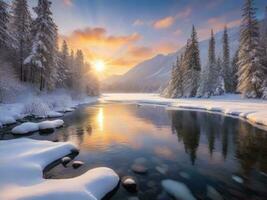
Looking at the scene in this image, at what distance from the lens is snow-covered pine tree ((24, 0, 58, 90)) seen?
33.0 meters

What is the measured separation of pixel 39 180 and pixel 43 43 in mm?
30334

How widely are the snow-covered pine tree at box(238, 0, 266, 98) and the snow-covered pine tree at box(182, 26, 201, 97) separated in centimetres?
1410

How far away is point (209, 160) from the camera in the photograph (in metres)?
11.4

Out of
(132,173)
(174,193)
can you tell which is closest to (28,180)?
(132,173)

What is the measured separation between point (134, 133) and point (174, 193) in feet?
33.3

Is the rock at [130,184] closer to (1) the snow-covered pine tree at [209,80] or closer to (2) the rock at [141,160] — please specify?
(2) the rock at [141,160]

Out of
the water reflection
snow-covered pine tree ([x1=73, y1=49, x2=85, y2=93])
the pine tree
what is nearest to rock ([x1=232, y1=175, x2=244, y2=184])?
the water reflection

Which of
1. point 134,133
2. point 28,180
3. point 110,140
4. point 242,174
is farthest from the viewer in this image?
point 134,133

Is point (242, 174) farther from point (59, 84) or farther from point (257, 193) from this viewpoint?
point (59, 84)

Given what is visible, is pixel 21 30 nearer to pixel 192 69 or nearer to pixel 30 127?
pixel 30 127

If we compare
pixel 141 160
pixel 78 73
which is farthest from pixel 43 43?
pixel 78 73

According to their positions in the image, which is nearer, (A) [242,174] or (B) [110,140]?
(A) [242,174]

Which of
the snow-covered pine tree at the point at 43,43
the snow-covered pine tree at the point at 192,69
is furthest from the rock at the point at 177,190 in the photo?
the snow-covered pine tree at the point at 192,69

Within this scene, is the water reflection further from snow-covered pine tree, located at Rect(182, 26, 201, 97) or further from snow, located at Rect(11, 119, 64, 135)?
snow-covered pine tree, located at Rect(182, 26, 201, 97)
